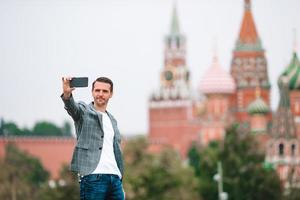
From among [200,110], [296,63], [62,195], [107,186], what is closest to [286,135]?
[296,63]

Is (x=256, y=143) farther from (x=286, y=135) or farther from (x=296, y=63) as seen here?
(x=296, y=63)

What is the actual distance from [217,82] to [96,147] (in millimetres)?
120464

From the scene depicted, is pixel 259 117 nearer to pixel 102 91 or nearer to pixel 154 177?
pixel 154 177

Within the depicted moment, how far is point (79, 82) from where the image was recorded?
8227 millimetres

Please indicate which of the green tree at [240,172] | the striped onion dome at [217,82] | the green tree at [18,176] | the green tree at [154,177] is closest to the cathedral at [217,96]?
the striped onion dome at [217,82]

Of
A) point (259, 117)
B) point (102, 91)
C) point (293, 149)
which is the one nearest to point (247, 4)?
point (259, 117)

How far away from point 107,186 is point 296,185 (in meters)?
61.9

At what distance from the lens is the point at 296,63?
360 ft

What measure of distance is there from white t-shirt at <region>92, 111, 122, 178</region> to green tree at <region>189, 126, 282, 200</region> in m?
49.5

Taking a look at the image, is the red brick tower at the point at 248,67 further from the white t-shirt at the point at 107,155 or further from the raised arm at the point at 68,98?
the raised arm at the point at 68,98

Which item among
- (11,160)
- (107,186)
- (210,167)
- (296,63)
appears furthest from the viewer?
(296,63)

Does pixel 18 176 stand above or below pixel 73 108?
below

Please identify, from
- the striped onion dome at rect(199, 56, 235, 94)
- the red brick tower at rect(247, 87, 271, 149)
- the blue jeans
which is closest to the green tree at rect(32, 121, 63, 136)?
the striped onion dome at rect(199, 56, 235, 94)

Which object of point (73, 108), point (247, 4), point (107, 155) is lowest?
point (107, 155)
